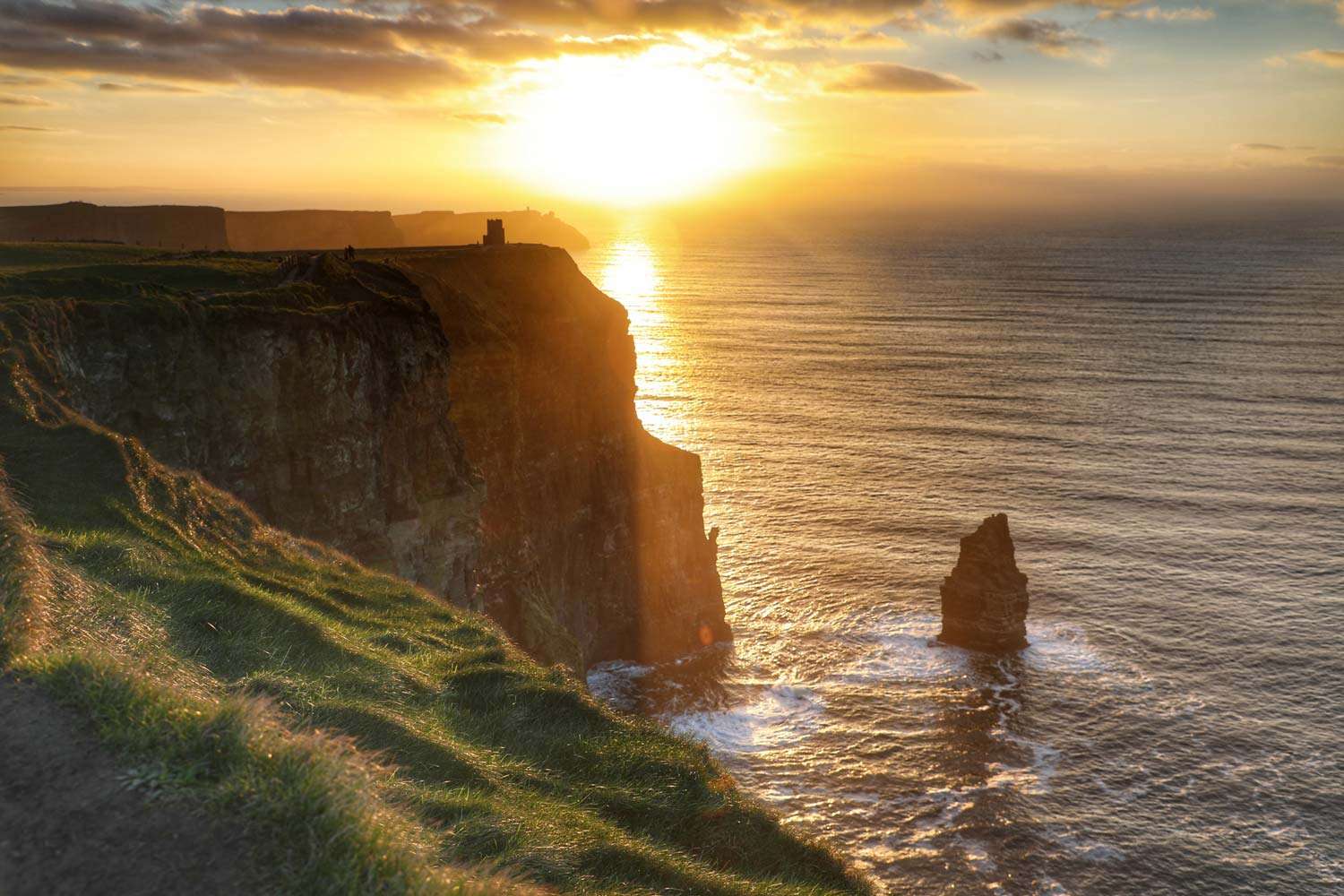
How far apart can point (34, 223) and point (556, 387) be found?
181ft

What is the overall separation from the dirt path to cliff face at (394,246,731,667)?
36.0 meters

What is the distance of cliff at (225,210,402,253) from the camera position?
362 ft

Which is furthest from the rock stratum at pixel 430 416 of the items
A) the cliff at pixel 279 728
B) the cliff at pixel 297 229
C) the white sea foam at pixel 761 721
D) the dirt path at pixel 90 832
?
the cliff at pixel 297 229

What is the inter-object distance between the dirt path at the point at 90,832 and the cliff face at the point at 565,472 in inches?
1417

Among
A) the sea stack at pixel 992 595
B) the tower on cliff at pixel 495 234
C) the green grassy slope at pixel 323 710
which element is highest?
the tower on cliff at pixel 495 234

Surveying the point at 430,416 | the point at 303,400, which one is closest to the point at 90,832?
the point at 303,400

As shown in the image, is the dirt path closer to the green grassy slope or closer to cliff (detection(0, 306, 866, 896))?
cliff (detection(0, 306, 866, 896))

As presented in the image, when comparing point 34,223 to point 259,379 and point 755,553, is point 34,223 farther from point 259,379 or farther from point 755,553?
point 755,553

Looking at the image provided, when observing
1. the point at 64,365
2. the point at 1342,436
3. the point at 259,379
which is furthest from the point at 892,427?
the point at 64,365

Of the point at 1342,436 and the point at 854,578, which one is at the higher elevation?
the point at 1342,436

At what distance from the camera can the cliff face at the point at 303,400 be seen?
30031 mm

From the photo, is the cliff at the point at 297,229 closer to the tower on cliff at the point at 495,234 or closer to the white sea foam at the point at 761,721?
the tower on cliff at the point at 495,234

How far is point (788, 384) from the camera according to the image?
398 ft

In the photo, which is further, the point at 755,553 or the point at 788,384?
the point at 788,384
